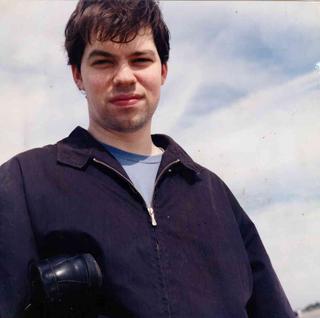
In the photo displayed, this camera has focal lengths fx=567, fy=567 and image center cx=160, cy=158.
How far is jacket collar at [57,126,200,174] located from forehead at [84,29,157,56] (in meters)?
0.36

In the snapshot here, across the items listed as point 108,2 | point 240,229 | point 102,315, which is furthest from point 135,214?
point 108,2

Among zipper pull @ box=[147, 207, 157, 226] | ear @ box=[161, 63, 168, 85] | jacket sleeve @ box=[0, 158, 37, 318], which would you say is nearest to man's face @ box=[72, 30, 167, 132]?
ear @ box=[161, 63, 168, 85]

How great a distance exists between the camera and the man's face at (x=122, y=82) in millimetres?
2426

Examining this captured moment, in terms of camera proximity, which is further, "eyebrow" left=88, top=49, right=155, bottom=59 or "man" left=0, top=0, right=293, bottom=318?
"eyebrow" left=88, top=49, right=155, bottom=59

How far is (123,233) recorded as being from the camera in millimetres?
2182

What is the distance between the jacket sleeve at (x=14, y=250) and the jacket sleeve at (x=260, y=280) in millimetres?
1076

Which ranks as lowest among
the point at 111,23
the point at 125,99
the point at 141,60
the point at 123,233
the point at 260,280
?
the point at 260,280

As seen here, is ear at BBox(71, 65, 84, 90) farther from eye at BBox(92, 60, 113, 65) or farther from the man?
eye at BBox(92, 60, 113, 65)

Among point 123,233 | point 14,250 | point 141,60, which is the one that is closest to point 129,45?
point 141,60

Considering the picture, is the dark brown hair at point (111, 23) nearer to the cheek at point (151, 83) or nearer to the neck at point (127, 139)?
the cheek at point (151, 83)

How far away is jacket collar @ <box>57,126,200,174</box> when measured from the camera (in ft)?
7.71

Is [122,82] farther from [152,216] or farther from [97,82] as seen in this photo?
[152,216]

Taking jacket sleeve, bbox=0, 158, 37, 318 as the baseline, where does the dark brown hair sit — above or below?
above

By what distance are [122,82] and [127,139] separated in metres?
0.30
